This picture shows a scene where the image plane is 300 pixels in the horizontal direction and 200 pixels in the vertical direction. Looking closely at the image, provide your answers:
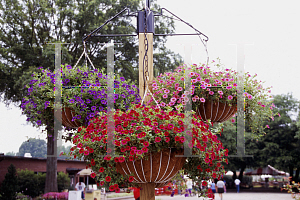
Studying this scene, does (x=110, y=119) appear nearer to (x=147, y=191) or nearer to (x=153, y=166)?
(x=153, y=166)

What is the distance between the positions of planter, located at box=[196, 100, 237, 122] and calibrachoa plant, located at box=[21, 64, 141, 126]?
0.68 metres

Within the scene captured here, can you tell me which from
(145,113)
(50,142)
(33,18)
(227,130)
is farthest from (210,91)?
(227,130)

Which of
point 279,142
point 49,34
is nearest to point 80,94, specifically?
point 49,34

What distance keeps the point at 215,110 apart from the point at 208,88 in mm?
273

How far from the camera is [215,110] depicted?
3264mm

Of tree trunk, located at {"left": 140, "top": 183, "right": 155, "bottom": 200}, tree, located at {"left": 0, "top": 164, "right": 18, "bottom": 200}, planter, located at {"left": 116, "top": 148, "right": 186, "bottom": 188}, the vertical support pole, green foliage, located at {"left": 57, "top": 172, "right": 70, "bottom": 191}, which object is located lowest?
green foliage, located at {"left": 57, "top": 172, "right": 70, "bottom": 191}

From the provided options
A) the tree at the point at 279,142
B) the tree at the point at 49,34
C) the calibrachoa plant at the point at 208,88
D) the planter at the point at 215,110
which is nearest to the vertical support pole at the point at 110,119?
the calibrachoa plant at the point at 208,88

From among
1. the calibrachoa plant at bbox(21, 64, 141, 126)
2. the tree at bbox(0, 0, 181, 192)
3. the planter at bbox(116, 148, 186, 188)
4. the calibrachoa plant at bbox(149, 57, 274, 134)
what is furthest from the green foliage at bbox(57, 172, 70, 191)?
the planter at bbox(116, 148, 186, 188)

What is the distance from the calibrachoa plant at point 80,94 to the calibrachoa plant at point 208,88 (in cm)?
32

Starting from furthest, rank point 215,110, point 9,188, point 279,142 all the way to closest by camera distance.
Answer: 1. point 279,142
2. point 9,188
3. point 215,110

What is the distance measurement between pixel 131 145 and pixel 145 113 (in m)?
0.32

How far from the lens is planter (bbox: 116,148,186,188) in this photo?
7.49ft

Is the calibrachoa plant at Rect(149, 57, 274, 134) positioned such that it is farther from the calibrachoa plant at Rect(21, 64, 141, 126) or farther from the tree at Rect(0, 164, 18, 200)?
the tree at Rect(0, 164, 18, 200)

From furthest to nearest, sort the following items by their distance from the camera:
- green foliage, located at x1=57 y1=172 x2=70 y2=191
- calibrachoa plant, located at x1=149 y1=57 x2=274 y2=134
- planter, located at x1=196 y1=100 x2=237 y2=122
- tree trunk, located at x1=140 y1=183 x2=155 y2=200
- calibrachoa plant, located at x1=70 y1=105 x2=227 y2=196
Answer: green foliage, located at x1=57 y1=172 x2=70 y2=191 < planter, located at x1=196 y1=100 x2=237 y2=122 < calibrachoa plant, located at x1=149 y1=57 x2=274 y2=134 < tree trunk, located at x1=140 y1=183 x2=155 y2=200 < calibrachoa plant, located at x1=70 y1=105 x2=227 y2=196
